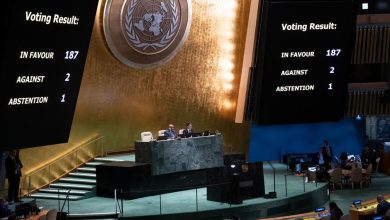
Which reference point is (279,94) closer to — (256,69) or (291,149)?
(256,69)

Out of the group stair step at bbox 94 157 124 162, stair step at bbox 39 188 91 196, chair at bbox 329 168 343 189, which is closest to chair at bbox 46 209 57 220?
stair step at bbox 39 188 91 196

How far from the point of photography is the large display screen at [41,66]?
41.4ft

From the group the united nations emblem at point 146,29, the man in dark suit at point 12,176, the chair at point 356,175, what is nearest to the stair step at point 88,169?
the man in dark suit at point 12,176

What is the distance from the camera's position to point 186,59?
965 inches

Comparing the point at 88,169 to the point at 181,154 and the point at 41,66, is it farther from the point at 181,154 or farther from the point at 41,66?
the point at 41,66

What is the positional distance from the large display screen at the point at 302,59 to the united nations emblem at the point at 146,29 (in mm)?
7364

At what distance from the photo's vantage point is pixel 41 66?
44.0 feet

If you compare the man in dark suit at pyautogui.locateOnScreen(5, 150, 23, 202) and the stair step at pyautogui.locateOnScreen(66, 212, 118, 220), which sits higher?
the man in dark suit at pyautogui.locateOnScreen(5, 150, 23, 202)

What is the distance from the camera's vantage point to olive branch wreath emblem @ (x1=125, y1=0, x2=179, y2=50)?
A: 22.7 metres

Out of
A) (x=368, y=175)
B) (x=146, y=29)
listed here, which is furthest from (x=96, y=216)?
(x=368, y=175)

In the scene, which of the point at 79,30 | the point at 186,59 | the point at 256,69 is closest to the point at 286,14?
the point at 256,69

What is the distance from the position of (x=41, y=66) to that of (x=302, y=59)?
5928 mm

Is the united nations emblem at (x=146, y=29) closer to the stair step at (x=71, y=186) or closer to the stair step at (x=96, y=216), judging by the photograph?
the stair step at (x=71, y=186)

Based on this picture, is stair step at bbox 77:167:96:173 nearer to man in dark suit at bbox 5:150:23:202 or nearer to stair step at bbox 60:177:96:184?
stair step at bbox 60:177:96:184
